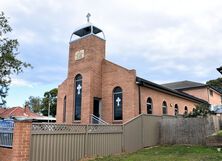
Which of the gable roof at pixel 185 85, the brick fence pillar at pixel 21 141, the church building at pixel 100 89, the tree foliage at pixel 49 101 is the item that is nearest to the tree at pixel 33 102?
the tree foliage at pixel 49 101

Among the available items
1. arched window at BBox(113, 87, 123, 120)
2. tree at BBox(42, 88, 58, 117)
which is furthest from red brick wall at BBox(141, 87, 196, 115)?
tree at BBox(42, 88, 58, 117)

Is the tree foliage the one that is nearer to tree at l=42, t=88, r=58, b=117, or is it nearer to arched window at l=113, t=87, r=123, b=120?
tree at l=42, t=88, r=58, b=117

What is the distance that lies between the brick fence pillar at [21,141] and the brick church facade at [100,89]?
10.5 metres

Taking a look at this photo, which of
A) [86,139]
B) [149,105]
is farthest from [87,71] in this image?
[86,139]

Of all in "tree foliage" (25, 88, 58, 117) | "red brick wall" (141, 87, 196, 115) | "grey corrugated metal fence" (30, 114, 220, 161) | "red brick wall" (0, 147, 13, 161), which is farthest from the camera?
"tree foliage" (25, 88, 58, 117)

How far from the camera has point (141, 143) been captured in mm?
15727

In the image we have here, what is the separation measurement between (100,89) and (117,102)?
210 centimetres

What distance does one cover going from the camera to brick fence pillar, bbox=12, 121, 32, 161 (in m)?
9.39

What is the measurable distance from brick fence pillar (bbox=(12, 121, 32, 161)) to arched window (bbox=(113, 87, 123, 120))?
11.0 metres

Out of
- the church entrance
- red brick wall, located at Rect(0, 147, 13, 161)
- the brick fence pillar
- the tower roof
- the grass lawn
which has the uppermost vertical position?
the tower roof

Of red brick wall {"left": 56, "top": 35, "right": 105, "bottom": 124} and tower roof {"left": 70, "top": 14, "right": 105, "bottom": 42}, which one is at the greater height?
tower roof {"left": 70, "top": 14, "right": 105, "bottom": 42}

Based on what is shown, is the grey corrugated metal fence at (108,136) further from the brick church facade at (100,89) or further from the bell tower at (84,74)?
the bell tower at (84,74)

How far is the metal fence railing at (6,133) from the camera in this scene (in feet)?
34.1

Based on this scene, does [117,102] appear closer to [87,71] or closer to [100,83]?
[100,83]
